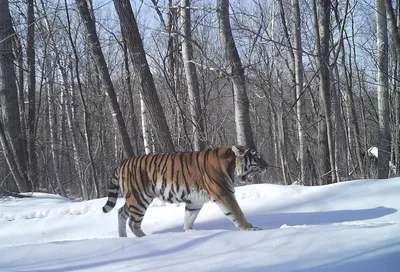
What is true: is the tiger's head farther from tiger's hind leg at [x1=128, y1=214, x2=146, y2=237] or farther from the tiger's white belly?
tiger's hind leg at [x1=128, y1=214, x2=146, y2=237]

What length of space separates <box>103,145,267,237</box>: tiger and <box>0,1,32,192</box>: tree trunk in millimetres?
5766

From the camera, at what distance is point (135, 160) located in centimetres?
574

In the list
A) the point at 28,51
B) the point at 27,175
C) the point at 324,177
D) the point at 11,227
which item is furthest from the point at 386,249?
the point at 28,51

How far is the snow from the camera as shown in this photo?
9.11 feet

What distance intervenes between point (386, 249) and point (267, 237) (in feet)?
3.13

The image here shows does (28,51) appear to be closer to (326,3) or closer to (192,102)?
(192,102)

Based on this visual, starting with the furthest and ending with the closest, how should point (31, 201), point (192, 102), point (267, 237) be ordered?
point (192, 102), point (31, 201), point (267, 237)

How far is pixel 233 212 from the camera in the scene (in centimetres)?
496

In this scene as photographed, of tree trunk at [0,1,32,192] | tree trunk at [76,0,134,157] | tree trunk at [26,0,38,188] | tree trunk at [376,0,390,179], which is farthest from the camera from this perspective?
tree trunk at [26,0,38,188]

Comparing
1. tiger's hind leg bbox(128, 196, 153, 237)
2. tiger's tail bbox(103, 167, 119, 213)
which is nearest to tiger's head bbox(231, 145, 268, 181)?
tiger's hind leg bbox(128, 196, 153, 237)

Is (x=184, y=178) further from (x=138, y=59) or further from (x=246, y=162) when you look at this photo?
(x=138, y=59)

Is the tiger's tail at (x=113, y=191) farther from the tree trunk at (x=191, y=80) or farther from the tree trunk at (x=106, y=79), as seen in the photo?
the tree trunk at (x=191, y=80)

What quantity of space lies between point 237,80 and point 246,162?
2106mm

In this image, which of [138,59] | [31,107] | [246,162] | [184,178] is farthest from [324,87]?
[31,107]
